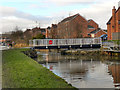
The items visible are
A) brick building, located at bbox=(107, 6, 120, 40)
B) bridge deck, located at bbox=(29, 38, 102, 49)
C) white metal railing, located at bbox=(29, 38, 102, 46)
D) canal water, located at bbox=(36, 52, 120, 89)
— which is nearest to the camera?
canal water, located at bbox=(36, 52, 120, 89)

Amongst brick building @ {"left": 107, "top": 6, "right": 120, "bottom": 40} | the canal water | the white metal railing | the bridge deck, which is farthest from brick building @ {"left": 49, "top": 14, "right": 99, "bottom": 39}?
the canal water

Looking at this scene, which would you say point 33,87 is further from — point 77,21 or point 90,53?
point 77,21

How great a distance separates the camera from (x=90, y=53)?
47562 millimetres

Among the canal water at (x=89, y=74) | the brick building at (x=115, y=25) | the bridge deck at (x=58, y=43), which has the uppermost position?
the brick building at (x=115, y=25)

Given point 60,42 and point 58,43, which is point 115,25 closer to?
point 60,42

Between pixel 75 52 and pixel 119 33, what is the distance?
39.8 feet

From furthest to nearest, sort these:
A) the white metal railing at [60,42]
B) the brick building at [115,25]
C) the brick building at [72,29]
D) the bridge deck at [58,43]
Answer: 1. the brick building at [72,29]
2. the brick building at [115,25]
3. the white metal railing at [60,42]
4. the bridge deck at [58,43]

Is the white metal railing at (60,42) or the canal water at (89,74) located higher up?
the white metal railing at (60,42)

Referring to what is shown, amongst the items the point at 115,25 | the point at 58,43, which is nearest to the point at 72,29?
the point at 115,25

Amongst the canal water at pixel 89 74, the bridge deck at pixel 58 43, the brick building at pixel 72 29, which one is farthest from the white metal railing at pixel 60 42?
the brick building at pixel 72 29

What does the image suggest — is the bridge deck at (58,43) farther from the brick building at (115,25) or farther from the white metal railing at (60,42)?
the brick building at (115,25)

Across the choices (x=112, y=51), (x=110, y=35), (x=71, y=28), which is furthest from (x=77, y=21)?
(x=112, y=51)

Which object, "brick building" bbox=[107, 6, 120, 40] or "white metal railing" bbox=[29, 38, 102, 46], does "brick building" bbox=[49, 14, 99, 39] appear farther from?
"white metal railing" bbox=[29, 38, 102, 46]

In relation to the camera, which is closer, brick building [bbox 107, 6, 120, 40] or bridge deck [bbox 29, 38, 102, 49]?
bridge deck [bbox 29, 38, 102, 49]
